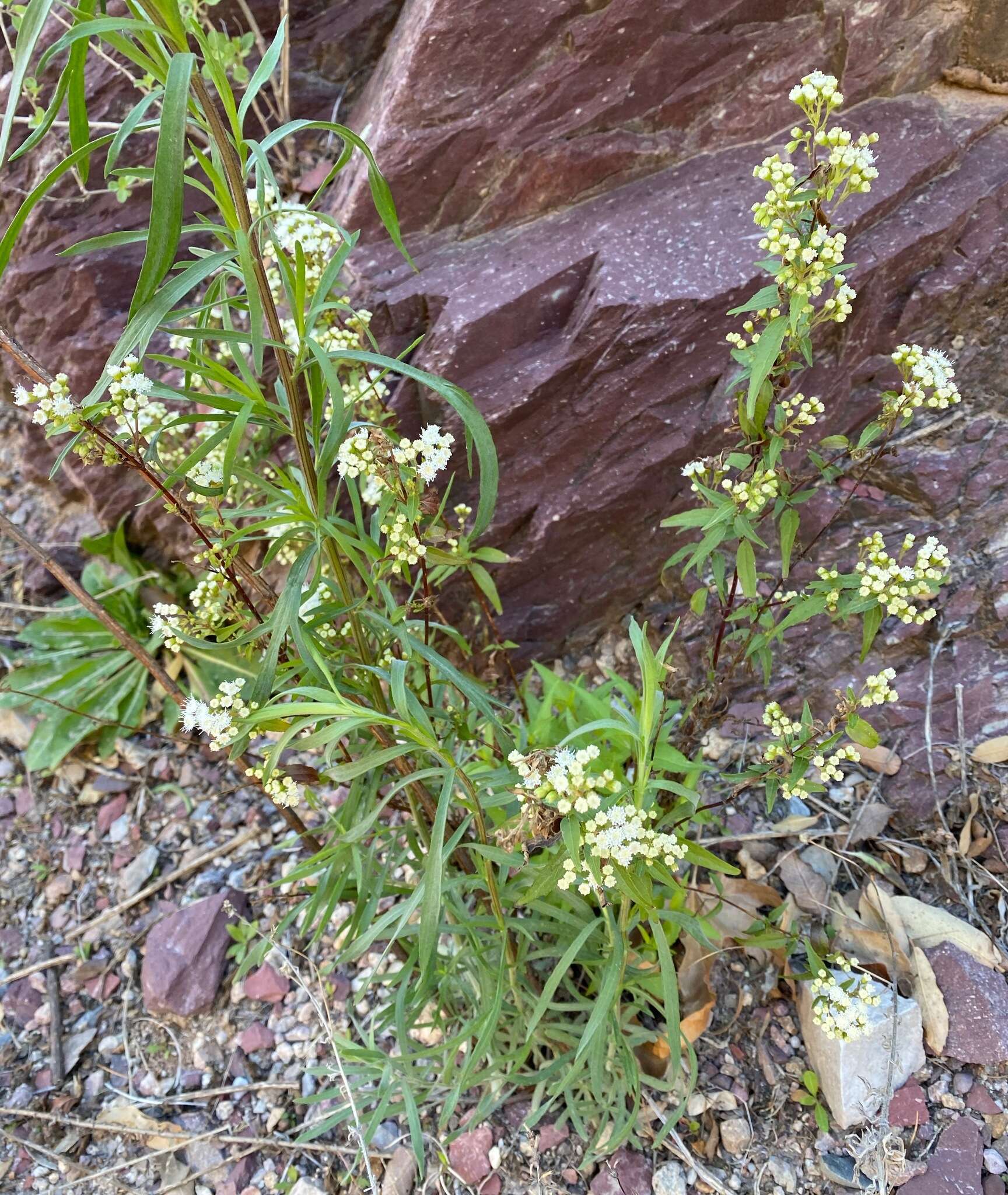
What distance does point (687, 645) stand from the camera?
2781mm

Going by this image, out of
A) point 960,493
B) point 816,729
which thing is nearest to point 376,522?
point 816,729

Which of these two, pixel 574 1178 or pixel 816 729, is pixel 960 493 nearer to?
pixel 816 729

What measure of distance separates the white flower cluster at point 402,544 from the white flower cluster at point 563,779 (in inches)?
17.3

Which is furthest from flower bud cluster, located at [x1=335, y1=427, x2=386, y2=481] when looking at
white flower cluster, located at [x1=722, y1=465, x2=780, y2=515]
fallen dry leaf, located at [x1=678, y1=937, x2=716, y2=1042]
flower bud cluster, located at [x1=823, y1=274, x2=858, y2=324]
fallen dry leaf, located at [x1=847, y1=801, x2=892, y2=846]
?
fallen dry leaf, located at [x1=847, y1=801, x2=892, y2=846]

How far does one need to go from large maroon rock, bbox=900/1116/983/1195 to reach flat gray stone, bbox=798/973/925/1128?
14 cm

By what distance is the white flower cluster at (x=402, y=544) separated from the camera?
161 cm

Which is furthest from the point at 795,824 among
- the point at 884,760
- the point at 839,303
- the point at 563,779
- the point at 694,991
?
the point at 839,303

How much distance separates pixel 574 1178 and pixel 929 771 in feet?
4.73

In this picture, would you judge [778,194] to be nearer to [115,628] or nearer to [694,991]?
[115,628]

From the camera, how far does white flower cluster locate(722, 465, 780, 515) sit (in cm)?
160

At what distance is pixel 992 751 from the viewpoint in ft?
8.02

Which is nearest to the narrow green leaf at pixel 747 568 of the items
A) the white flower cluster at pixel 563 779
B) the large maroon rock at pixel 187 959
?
the white flower cluster at pixel 563 779

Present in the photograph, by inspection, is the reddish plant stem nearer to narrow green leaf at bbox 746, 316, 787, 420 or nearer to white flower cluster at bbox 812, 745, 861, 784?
white flower cluster at bbox 812, 745, 861, 784

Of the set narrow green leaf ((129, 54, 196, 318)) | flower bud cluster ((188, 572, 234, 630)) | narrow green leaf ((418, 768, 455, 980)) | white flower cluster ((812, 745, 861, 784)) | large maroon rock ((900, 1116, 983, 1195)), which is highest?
narrow green leaf ((129, 54, 196, 318))
